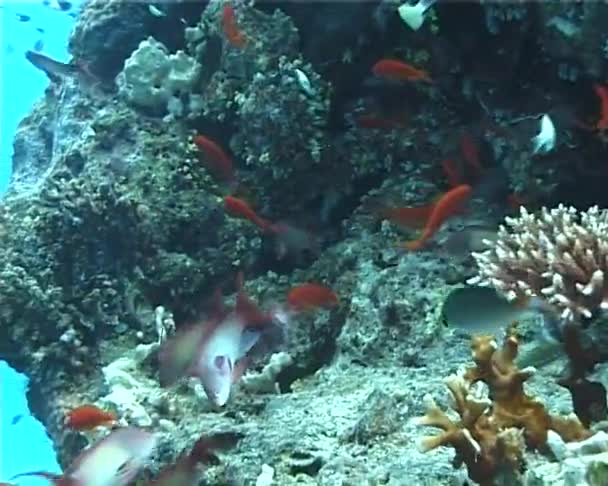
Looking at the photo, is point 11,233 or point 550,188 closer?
point 550,188

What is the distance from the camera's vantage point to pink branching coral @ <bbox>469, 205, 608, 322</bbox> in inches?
129

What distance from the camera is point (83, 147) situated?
6.30m

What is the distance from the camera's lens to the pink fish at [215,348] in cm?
334

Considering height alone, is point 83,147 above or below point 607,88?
above

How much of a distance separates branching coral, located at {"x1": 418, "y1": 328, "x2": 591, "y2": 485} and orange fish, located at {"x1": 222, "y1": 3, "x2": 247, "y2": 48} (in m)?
3.57

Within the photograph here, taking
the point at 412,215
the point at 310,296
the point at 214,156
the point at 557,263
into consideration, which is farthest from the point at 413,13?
the point at 557,263

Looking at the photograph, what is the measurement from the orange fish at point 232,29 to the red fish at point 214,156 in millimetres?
894

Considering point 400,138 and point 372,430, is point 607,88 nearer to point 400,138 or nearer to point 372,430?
point 400,138

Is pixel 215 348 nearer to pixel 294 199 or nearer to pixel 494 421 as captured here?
pixel 494 421

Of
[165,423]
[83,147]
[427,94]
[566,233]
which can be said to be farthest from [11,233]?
[566,233]

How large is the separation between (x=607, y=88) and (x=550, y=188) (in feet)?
2.14

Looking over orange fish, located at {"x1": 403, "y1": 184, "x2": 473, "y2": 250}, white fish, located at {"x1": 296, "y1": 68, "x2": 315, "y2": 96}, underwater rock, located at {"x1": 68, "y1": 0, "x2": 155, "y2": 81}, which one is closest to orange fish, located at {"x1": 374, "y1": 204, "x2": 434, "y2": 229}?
orange fish, located at {"x1": 403, "y1": 184, "x2": 473, "y2": 250}

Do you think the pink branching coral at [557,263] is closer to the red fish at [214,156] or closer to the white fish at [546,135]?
the white fish at [546,135]

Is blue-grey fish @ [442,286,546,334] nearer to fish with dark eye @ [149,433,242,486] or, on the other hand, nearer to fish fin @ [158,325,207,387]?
fish fin @ [158,325,207,387]
